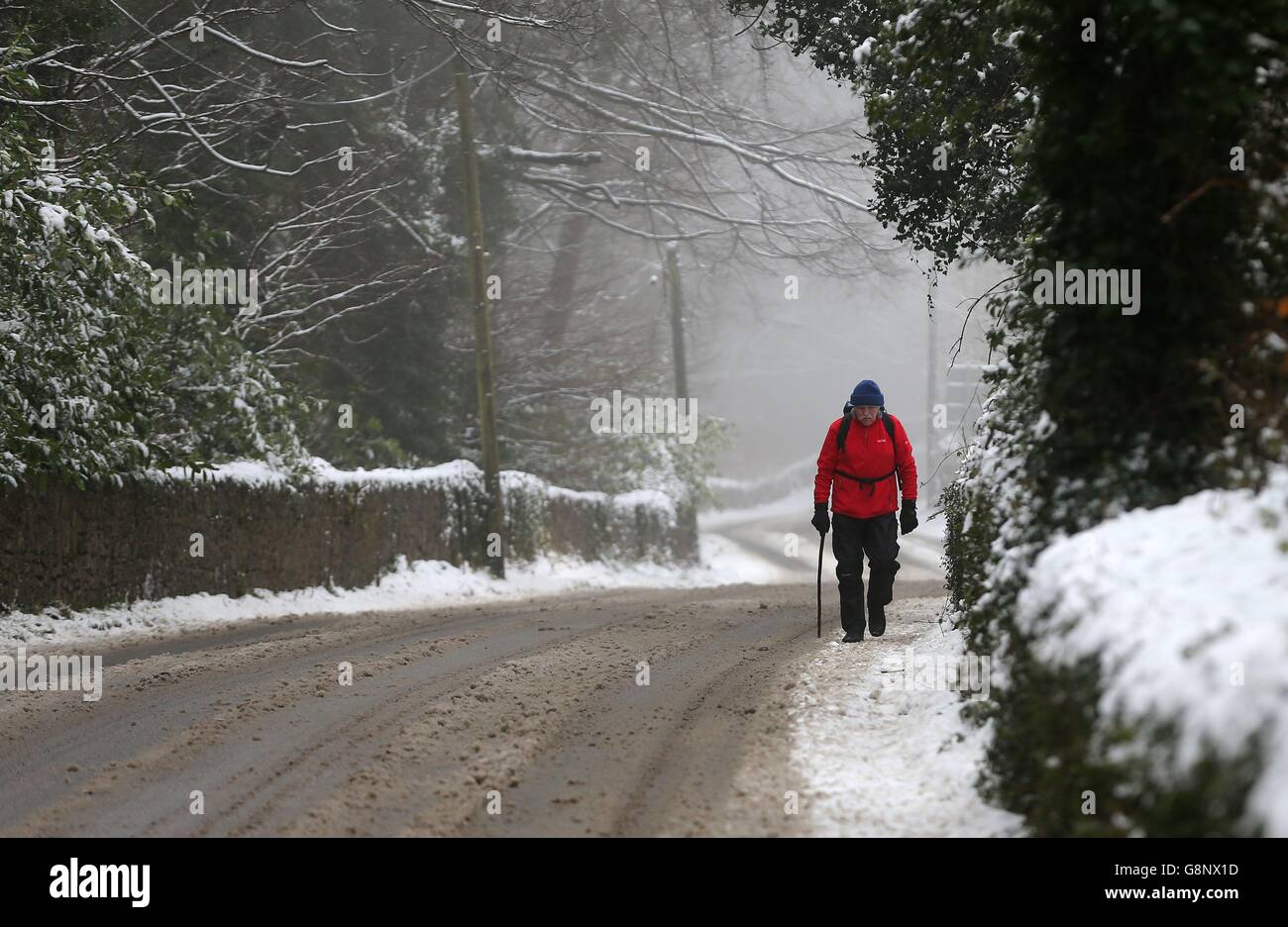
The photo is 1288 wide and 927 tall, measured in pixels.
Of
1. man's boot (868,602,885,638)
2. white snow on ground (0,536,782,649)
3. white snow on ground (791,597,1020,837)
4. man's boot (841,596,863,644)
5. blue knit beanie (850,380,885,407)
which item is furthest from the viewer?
white snow on ground (0,536,782,649)

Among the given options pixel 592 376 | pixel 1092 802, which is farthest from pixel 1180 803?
pixel 592 376

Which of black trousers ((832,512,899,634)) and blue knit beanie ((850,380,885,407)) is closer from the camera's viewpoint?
blue knit beanie ((850,380,885,407))

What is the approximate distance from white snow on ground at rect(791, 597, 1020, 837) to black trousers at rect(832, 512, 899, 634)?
943 mm

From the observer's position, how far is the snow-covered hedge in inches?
529

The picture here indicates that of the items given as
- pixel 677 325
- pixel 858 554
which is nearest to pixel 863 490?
pixel 858 554

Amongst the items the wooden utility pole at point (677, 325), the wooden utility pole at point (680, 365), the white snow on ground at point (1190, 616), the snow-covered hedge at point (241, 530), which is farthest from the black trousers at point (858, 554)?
the wooden utility pole at point (677, 325)

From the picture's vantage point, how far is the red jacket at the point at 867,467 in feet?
36.2

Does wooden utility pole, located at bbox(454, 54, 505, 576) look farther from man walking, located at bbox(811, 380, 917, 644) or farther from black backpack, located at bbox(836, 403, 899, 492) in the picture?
black backpack, located at bbox(836, 403, 899, 492)

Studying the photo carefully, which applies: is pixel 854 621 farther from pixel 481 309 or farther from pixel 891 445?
pixel 481 309

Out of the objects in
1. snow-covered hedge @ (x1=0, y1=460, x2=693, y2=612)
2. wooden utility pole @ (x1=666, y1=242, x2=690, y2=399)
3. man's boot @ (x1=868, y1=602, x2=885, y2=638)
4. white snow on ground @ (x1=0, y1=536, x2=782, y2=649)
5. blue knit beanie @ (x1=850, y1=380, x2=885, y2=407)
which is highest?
wooden utility pole @ (x1=666, y1=242, x2=690, y2=399)

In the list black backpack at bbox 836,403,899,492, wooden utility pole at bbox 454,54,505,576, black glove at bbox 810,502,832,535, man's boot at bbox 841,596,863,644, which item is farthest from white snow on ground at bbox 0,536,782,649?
black backpack at bbox 836,403,899,492

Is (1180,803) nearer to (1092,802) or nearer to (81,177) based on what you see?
(1092,802)

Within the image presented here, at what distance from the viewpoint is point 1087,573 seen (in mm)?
4812
